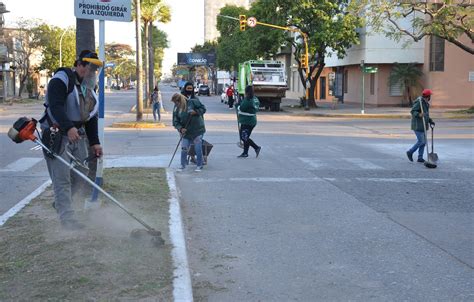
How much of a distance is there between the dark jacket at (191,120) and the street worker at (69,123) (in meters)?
5.10

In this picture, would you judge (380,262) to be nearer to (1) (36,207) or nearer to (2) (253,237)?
(2) (253,237)

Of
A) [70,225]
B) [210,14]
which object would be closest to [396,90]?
[70,225]

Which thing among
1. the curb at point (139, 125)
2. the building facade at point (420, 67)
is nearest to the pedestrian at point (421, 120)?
the curb at point (139, 125)

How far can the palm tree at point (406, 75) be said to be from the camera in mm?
38625

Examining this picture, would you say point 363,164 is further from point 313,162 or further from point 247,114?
point 247,114

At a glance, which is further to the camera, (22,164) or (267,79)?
(267,79)

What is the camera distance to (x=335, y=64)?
47.9m

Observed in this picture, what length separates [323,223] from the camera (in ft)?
23.6

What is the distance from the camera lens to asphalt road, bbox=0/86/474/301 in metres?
4.97

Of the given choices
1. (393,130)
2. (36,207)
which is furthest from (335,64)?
(36,207)

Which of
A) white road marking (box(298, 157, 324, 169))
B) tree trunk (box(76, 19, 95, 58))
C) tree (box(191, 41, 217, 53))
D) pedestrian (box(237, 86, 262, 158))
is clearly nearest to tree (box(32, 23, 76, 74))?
tree (box(191, 41, 217, 53))

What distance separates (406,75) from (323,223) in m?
33.6

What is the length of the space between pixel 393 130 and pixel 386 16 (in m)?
10.2

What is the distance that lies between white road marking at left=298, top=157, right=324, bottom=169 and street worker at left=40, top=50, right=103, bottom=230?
6811mm
